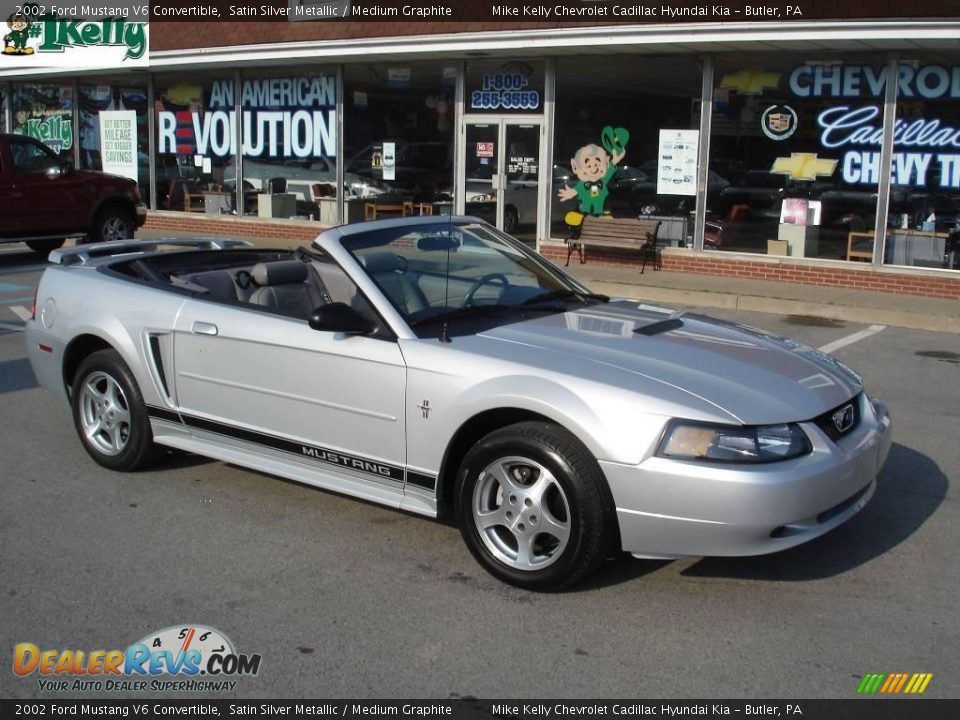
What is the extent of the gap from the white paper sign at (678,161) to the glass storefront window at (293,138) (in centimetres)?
656

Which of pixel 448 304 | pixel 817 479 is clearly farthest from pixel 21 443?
pixel 817 479

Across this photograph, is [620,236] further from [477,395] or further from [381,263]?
[477,395]

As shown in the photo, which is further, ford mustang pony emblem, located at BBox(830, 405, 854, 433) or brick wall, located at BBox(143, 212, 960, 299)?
brick wall, located at BBox(143, 212, 960, 299)

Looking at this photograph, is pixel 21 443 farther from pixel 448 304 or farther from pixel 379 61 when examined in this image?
pixel 379 61

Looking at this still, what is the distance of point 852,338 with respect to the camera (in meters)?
11.0

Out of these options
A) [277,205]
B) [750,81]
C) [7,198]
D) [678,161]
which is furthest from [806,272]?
[7,198]

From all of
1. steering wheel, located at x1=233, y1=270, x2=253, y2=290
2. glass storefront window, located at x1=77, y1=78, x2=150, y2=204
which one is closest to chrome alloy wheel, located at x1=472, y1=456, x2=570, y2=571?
steering wheel, located at x1=233, y1=270, x2=253, y2=290

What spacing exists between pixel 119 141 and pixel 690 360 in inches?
824

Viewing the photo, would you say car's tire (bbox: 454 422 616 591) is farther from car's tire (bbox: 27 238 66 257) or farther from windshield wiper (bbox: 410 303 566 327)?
car's tire (bbox: 27 238 66 257)

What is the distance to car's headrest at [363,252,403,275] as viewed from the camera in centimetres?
521

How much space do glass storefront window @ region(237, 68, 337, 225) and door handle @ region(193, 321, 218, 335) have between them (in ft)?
46.1

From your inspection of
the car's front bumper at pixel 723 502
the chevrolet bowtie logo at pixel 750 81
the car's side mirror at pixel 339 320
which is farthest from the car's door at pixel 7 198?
the car's front bumper at pixel 723 502

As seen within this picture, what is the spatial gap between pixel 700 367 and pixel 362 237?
1864 mm

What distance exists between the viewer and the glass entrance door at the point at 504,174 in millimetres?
17094
